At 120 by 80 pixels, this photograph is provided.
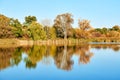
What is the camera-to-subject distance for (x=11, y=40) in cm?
3484

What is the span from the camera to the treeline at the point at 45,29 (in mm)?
36531

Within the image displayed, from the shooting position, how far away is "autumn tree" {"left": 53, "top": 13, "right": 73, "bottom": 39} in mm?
51191

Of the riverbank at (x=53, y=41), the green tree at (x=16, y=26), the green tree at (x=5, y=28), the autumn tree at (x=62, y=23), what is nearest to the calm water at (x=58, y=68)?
the riverbank at (x=53, y=41)

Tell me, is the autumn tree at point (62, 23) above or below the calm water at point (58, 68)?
Answer: above

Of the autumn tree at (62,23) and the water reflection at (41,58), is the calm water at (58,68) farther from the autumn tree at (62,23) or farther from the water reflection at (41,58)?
the autumn tree at (62,23)

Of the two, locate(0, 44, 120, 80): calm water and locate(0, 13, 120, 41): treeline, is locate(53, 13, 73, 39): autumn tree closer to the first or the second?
locate(0, 13, 120, 41): treeline

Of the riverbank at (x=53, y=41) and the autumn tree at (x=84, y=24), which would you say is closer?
the riverbank at (x=53, y=41)

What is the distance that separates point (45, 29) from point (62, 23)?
189 inches

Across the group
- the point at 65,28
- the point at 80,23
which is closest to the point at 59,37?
the point at 65,28

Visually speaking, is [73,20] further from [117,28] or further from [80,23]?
[117,28]

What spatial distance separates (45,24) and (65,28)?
4.75 meters

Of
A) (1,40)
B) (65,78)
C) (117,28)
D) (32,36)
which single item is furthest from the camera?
(117,28)

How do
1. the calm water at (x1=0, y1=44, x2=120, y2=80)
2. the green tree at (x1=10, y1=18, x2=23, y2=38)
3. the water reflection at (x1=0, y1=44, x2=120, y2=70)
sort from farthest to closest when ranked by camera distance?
the green tree at (x1=10, y1=18, x2=23, y2=38), the water reflection at (x1=0, y1=44, x2=120, y2=70), the calm water at (x1=0, y1=44, x2=120, y2=80)

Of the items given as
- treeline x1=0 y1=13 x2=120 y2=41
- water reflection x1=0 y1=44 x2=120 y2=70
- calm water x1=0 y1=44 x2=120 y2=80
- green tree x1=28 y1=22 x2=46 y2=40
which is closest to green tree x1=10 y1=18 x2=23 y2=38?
treeline x1=0 y1=13 x2=120 y2=41
